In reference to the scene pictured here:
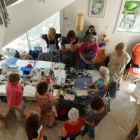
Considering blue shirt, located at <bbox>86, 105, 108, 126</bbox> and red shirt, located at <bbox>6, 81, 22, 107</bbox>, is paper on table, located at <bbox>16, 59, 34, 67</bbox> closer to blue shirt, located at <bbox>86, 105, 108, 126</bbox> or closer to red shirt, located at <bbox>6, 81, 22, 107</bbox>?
red shirt, located at <bbox>6, 81, 22, 107</bbox>

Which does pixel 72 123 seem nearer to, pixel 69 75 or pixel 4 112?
pixel 69 75

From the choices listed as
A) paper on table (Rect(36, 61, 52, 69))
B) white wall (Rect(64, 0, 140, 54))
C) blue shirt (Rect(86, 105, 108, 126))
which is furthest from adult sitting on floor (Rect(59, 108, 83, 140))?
white wall (Rect(64, 0, 140, 54))

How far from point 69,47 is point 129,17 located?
2.38 metres

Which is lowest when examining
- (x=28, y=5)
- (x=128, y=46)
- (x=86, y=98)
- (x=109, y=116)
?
(x=109, y=116)

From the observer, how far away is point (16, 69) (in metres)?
3.26

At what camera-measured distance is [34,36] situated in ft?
16.7

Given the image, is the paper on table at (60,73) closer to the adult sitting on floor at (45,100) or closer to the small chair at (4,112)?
the adult sitting on floor at (45,100)

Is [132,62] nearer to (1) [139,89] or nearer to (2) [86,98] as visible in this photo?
(1) [139,89]

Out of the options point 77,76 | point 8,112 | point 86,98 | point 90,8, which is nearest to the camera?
point 86,98

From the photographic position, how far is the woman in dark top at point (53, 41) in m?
3.48

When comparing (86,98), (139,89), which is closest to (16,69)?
(86,98)

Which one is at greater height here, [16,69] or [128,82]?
[16,69]

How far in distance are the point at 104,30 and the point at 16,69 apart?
3.15 metres

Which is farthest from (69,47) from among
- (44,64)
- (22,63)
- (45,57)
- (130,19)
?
(130,19)
